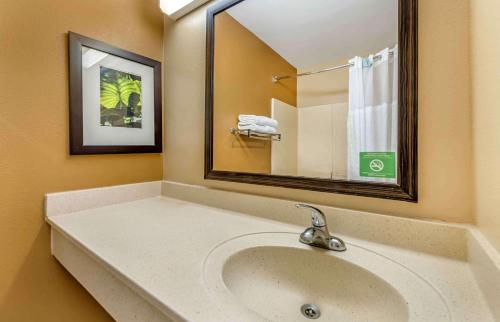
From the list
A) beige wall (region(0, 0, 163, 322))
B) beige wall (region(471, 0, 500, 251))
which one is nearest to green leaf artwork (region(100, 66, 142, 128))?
beige wall (region(0, 0, 163, 322))

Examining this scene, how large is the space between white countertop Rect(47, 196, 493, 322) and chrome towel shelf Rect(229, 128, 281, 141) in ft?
1.10

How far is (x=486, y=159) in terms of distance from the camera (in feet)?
1.54

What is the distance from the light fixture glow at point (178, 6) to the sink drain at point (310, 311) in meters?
1.34

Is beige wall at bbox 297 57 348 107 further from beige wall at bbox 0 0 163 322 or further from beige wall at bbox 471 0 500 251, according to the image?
beige wall at bbox 0 0 163 322

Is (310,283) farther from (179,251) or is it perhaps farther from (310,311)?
(179,251)

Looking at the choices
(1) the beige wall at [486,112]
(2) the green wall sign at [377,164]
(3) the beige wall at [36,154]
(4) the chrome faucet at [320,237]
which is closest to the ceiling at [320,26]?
(1) the beige wall at [486,112]

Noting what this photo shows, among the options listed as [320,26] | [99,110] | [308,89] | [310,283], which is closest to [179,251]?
[310,283]

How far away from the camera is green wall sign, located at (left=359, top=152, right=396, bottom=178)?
658 mm

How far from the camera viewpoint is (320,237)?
0.65 meters

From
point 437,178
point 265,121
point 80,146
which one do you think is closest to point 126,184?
point 80,146

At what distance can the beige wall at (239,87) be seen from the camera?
98 cm

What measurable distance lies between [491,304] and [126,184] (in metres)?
1.29

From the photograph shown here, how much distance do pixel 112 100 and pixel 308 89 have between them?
90cm

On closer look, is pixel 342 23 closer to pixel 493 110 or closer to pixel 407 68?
pixel 407 68
